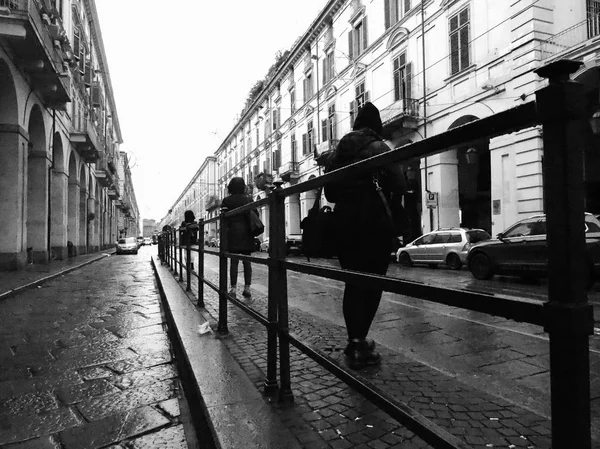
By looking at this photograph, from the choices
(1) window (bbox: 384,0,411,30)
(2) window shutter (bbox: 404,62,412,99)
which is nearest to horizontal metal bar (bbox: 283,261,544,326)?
(2) window shutter (bbox: 404,62,412,99)

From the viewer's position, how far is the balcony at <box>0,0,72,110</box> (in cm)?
970

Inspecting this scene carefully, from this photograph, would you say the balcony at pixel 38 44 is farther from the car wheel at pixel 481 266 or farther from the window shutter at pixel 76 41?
the car wheel at pixel 481 266

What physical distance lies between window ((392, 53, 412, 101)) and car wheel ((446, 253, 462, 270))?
7.32 m

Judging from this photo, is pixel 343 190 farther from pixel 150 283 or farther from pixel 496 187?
pixel 496 187

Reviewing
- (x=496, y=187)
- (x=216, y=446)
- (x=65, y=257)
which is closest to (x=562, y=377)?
(x=216, y=446)

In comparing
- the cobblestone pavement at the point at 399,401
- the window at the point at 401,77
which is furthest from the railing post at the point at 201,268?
the window at the point at 401,77

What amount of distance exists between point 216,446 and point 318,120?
2452cm

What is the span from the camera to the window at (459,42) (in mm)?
13992

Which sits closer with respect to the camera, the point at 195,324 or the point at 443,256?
the point at 195,324

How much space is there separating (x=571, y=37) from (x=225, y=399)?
43.9ft

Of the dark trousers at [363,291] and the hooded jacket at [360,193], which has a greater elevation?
the hooded jacket at [360,193]

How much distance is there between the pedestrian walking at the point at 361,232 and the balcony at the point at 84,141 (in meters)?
19.2

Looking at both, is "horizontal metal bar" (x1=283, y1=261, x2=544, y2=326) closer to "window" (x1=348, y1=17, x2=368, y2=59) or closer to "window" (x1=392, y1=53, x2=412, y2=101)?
"window" (x1=392, y1=53, x2=412, y2=101)

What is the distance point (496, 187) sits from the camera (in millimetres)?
12547
